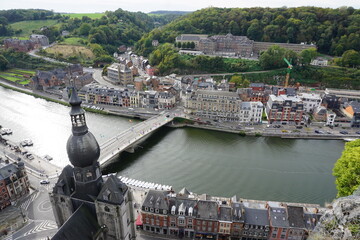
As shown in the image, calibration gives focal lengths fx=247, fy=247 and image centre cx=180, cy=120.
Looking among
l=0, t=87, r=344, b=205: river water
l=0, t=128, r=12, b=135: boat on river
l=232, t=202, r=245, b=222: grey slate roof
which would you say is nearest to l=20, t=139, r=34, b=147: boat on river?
l=0, t=87, r=344, b=205: river water

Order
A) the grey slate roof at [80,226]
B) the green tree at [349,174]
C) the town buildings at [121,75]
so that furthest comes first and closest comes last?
the town buildings at [121,75], the green tree at [349,174], the grey slate roof at [80,226]

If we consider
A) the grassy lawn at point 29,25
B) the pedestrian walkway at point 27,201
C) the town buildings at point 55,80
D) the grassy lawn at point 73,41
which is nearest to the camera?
the pedestrian walkway at point 27,201

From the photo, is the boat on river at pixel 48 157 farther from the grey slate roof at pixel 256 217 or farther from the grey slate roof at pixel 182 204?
the grey slate roof at pixel 256 217

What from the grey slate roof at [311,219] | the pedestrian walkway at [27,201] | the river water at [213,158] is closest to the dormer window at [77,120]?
the pedestrian walkway at [27,201]

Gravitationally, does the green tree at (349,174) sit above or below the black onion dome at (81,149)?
below

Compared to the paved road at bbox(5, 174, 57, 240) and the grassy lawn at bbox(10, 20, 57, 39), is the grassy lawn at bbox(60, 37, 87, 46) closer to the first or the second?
the grassy lawn at bbox(10, 20, 57, 39)

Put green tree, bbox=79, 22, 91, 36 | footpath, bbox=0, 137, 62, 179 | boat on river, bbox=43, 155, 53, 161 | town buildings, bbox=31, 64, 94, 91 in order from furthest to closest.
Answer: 1. green tree, bbox=79, 22, 91, 36
2. town buildings, bbox=31, 64, 94, 91
3. boat on river, bbox=43, 155, 53, 161
4. footpath, bbox=0, 137, 62, 179

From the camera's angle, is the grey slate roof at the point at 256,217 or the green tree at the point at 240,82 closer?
the grey slate roof at the point at 256,217
